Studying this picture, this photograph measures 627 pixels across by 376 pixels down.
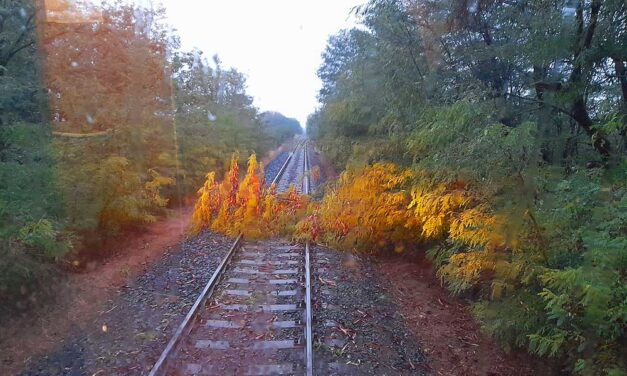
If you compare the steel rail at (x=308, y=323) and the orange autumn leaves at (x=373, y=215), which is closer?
the steel rail at (x=308, y=323)

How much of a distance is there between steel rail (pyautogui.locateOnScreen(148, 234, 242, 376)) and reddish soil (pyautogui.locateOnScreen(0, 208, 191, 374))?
129 cm

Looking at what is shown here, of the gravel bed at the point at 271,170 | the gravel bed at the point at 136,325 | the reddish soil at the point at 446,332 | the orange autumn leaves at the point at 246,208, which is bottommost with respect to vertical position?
the reddish soil at the point at 446,332

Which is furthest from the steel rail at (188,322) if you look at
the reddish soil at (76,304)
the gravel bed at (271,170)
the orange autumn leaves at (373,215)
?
the gravel bed at (271,170)

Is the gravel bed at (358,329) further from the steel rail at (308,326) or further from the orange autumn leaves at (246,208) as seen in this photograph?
the orange autumn leaves at (246,208)

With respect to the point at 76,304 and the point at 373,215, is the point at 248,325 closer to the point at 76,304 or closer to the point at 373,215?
the point at 76,304

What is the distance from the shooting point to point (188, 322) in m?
6.40

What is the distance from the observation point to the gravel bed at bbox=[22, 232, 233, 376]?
5.41 m

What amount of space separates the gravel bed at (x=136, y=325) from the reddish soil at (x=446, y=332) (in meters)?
3.75

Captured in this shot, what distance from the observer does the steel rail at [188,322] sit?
206 inches

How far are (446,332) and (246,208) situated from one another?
763cm

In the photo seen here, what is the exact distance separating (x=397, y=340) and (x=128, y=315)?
4.25 meters

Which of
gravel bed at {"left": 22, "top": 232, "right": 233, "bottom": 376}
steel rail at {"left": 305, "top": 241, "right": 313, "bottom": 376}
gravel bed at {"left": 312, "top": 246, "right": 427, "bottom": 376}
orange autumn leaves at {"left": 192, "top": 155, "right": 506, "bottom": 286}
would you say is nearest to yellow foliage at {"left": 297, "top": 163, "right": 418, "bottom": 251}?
orange autumn leaves at {"left": 192, "top": 155, "right": 506, "bottom": 286}

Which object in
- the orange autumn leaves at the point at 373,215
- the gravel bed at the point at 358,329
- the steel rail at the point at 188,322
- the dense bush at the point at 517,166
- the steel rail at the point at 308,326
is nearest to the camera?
the dense bush at the point at 517,166

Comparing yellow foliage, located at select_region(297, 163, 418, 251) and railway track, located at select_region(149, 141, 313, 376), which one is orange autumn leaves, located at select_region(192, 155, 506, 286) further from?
railway track, located at select_region(149, 141, 313, 376)
